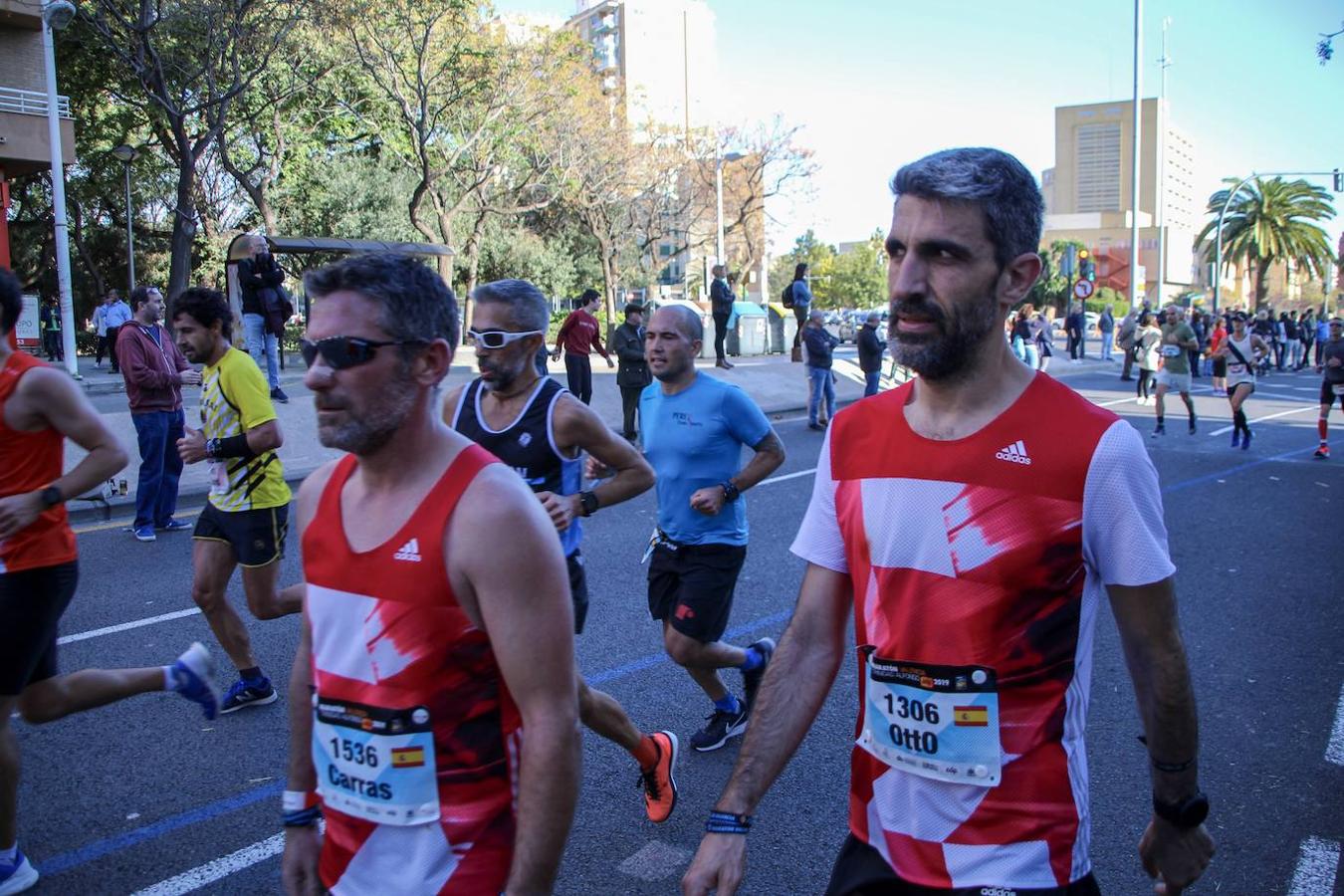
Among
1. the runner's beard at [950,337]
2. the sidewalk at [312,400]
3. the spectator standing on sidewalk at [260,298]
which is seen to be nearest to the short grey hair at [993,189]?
the runner's beard at [950,337]

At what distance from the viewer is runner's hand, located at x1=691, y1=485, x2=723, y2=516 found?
4543mm

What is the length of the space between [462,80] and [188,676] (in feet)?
85.4

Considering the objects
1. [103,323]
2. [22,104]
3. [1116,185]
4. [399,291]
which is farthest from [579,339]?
[1116,185]

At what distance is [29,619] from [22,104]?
2647cm

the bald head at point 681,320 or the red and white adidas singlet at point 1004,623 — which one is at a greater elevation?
the bald head at point 681,320

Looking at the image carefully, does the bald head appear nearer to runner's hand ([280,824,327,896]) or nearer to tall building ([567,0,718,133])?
runner's hand ([280,824,327,896])

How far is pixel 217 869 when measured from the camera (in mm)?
3525

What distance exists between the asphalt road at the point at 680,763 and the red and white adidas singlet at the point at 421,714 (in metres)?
1.70

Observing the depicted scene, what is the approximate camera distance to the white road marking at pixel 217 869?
340 centimetres

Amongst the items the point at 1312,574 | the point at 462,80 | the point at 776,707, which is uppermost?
the point at 462,80

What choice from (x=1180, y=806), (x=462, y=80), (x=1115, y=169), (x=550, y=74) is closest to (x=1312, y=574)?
(x=1180, y=806)

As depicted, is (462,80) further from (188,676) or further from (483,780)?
(483,780)

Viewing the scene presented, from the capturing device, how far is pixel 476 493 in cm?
187

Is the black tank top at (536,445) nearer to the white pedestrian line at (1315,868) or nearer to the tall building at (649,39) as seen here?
the white pedestrian line at (1315,868)
